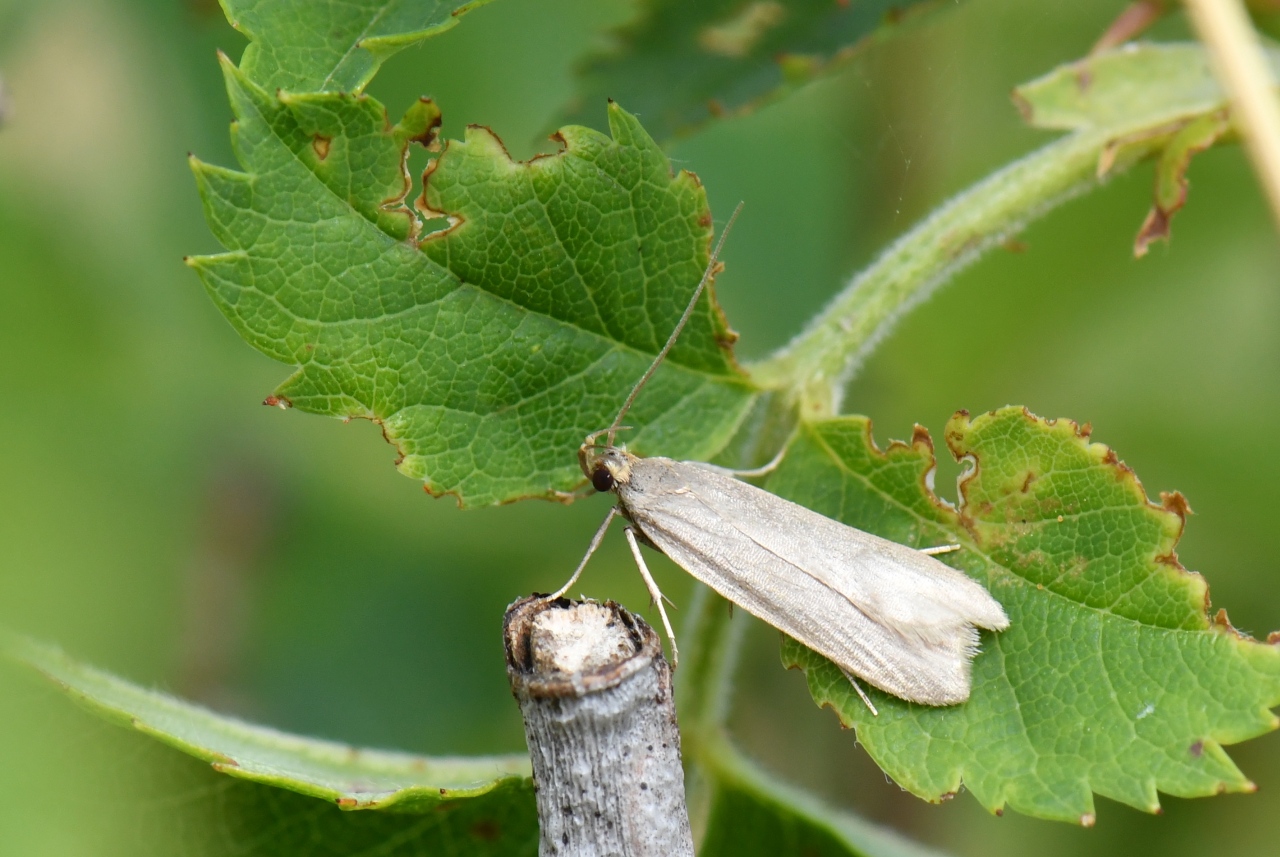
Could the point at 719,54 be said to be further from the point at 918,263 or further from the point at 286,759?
the point at 286,759

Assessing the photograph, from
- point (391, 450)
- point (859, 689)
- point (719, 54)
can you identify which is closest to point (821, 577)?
point (859, 689)

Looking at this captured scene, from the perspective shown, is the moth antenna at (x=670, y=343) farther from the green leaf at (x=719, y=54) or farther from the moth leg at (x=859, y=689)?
the green leaf at (x=719, y=54)

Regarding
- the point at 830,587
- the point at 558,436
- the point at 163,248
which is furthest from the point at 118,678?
the point at 163,248

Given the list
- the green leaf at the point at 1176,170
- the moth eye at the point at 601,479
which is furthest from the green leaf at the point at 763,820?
the green leaf at the point at 1176,170

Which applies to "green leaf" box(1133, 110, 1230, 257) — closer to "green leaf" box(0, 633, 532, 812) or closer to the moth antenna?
the moth antenna

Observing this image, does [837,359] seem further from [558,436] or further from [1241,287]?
[1241,287]

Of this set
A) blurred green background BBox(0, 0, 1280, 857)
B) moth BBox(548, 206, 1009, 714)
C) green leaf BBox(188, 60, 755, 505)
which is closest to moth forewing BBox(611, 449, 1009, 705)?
moth BBox(548, 206, 1009, 714)

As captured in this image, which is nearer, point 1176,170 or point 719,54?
point 1176,170
